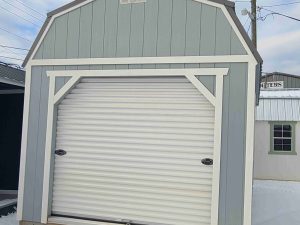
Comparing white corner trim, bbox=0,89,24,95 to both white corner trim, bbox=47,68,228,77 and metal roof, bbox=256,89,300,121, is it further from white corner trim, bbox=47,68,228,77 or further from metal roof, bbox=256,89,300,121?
Result: metal roof, bbox=256,89,300,121

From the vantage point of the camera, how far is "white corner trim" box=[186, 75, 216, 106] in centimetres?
456

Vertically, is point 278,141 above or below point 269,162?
above

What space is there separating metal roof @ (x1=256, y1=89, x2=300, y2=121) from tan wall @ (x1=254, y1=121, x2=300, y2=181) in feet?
1.01

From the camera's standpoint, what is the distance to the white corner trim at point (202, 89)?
179 inches

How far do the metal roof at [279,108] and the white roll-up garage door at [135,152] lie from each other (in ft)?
25.7

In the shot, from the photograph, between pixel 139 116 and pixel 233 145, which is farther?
pixel 139 116

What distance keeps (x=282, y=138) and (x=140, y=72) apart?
8.36 m

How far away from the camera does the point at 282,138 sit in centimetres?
1180

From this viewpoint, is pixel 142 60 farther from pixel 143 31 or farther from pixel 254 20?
pixel 254 20

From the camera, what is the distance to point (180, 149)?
4.75 meters

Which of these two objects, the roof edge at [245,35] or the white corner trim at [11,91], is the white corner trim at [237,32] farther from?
the white corner trim at [11,91]

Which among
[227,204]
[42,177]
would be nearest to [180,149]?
[227,204]

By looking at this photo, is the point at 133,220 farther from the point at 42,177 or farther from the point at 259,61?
the point at 259,61

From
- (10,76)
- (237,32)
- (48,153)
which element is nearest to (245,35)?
(237,32)
